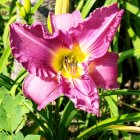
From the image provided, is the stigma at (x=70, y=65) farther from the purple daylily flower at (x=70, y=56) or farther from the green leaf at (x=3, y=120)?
the green leaf at (x=3, y=120)

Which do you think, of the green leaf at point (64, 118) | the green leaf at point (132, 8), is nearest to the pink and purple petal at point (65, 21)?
the green leaf at point (64, 118)

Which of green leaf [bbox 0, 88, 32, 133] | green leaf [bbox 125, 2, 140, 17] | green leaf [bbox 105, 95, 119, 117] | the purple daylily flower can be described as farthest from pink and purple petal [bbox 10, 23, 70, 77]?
green leaf [bbox 125, 2, 140, 17]

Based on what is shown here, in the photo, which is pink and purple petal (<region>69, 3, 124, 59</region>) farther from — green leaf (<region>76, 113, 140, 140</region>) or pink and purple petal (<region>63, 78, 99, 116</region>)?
green leaf (<region>76, 113, 140, 140</region>)

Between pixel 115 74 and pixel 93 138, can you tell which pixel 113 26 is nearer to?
pixel 115 74

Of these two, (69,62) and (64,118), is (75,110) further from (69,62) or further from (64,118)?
(69,62)

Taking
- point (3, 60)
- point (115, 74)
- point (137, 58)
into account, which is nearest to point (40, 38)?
point (115, 74)
